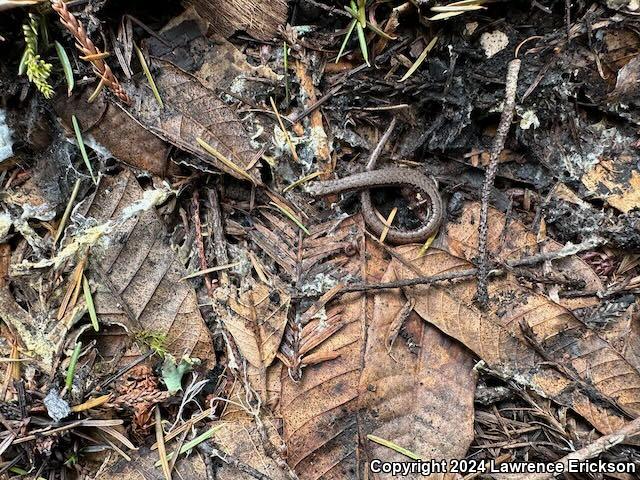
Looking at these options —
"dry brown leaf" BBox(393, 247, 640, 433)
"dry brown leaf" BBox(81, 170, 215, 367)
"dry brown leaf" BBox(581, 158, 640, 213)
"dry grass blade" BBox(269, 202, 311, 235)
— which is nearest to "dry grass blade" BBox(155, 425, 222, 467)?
"dry brown leaf" BBox(81, 170, 215, 367)

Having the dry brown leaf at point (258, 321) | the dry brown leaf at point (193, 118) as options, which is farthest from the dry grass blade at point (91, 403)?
the dry brown leaf at point (193, 118)

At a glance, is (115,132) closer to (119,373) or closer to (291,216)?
(291,216)

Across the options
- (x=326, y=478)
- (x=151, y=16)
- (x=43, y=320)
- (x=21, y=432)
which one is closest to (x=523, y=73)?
(x=151, y=16)

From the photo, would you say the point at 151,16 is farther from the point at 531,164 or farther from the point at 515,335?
the point at 515,335

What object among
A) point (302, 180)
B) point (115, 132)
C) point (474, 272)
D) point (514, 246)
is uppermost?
point (115, 132)

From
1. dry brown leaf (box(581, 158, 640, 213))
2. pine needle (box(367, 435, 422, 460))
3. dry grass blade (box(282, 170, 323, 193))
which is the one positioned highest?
dry brown leaf (box(581, 158, 640, 213))
